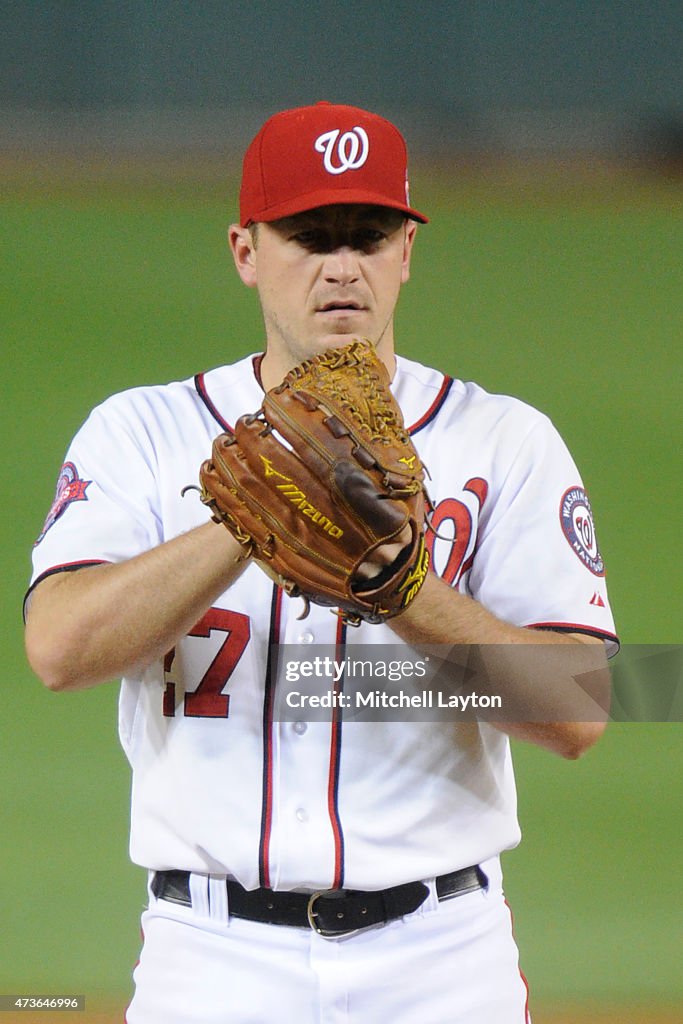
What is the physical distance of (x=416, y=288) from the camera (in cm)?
185

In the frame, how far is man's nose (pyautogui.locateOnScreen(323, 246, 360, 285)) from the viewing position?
1.12m

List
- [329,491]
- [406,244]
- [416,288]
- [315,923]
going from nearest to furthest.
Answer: [329,491]
[315,923]
[406,244]
[416,288]

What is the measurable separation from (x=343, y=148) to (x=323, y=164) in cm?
3

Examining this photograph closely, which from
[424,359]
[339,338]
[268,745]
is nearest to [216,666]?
[268,745]

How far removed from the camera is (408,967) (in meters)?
1.08

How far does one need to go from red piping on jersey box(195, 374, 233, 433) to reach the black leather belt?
17.1 inches

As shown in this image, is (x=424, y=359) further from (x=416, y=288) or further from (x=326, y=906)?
(x=326, y=906)

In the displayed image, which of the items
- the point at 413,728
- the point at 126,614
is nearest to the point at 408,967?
the point at 413,728

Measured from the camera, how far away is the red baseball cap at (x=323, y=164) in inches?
44.0

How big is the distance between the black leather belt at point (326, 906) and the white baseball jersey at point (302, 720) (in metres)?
0.02

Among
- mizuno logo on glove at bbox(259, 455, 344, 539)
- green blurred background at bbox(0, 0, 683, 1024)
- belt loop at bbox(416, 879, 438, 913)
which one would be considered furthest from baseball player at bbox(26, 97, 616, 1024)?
green blurred background at bbox(0, 0, 683, 1024)

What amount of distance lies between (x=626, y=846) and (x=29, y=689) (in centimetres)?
95

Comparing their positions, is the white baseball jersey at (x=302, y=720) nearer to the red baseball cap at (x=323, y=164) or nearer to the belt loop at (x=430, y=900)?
the belt loop at (x=430, y=900)

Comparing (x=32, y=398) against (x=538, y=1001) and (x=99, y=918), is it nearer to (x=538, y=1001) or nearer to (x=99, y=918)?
(x=99, y=918)
